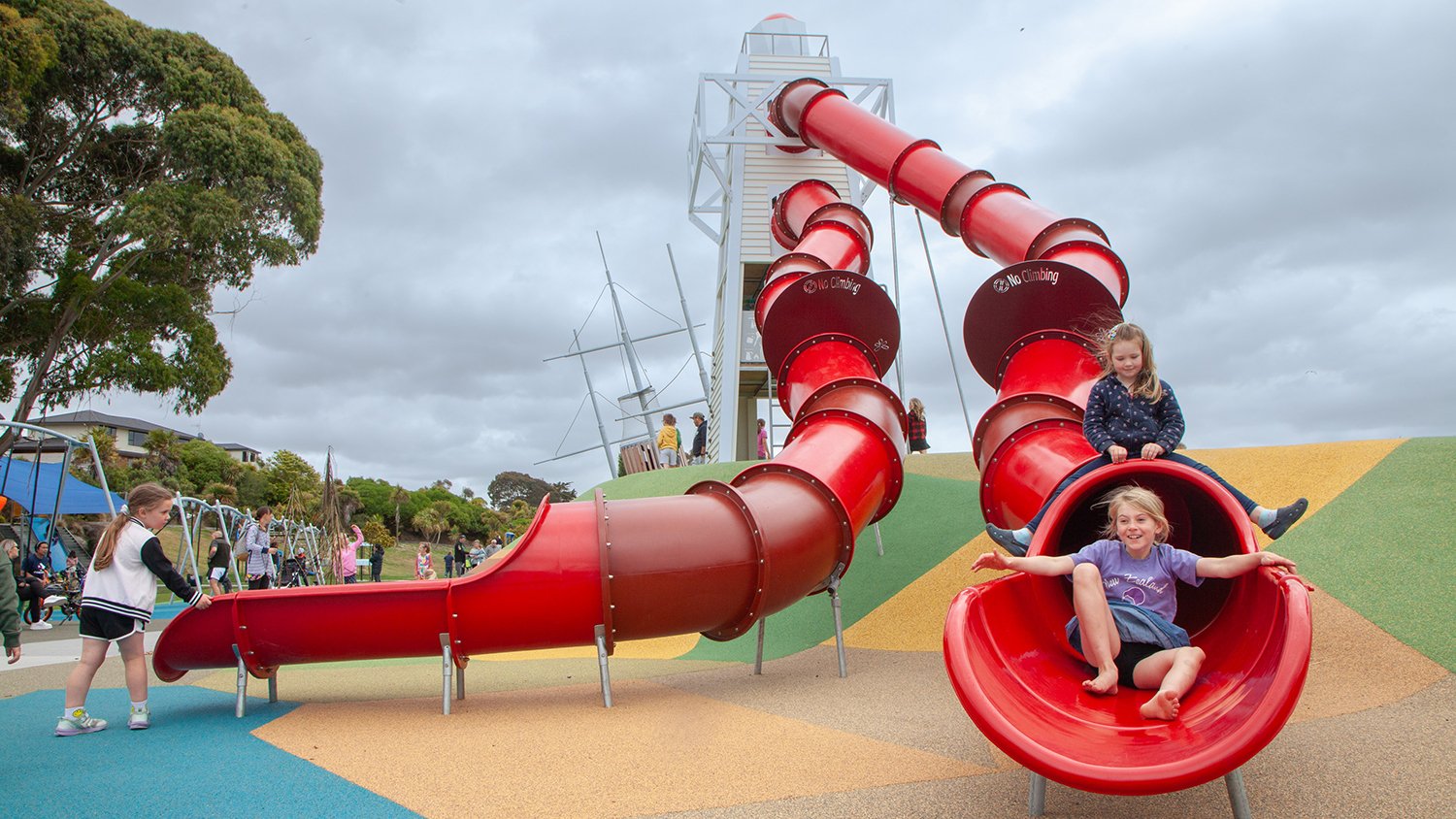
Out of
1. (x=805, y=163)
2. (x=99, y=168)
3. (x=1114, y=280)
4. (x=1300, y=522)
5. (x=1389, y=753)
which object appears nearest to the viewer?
(x=1389, y=753)

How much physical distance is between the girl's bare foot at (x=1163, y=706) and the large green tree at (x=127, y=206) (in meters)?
19.3

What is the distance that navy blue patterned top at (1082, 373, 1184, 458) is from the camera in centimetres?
417

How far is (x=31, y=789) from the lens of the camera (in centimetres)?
383

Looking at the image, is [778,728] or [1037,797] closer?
[1037,797]

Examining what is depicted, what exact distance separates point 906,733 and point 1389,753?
1.97 m

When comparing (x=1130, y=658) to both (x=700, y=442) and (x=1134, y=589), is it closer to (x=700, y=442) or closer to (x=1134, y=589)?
(x=1134, y=589)

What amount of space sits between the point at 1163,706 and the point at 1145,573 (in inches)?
26.5

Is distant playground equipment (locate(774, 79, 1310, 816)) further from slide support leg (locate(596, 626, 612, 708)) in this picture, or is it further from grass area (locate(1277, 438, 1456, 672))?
slide support leg (locate(596, 626, 612, 708))

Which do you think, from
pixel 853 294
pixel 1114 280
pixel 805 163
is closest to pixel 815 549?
pixel 853 294

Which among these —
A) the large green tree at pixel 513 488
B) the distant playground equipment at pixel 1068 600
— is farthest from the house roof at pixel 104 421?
the distant playground equipment at pixel 1068 600

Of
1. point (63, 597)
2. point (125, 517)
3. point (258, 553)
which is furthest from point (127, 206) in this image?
point (125, 517)

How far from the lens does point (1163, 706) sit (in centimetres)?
308

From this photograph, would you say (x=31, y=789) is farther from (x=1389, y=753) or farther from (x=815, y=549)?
(x=1389, y=753)

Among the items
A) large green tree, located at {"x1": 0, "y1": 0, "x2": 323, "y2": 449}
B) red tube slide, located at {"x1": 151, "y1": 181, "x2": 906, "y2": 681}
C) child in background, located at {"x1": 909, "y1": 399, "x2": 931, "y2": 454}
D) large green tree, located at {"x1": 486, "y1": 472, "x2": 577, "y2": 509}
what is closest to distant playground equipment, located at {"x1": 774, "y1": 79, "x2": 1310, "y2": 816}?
red tube slide, located at {"x1": 151, "y1": 181, "x2": 906, "y2": 681}
